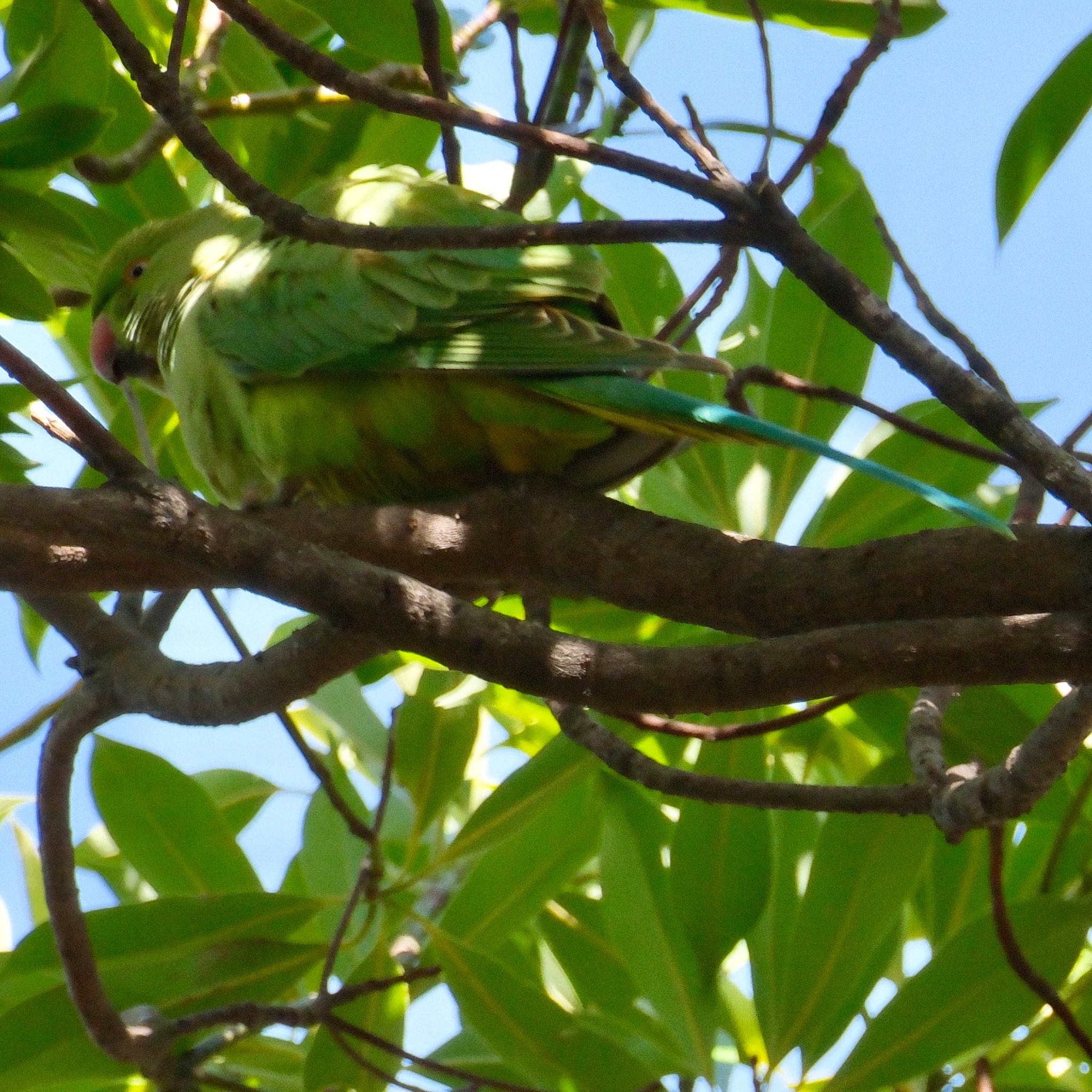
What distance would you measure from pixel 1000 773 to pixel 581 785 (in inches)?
32.0

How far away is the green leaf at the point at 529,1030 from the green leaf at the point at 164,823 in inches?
15.0

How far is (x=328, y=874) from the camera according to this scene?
191cm

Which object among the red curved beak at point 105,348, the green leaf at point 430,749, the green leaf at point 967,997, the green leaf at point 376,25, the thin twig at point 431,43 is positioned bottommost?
the green leaf at point 967,997

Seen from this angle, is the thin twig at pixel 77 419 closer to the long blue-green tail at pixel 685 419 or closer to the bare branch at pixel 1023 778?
the long blue-green tail at pixel 685 419

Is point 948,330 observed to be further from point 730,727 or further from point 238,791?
point 238,791

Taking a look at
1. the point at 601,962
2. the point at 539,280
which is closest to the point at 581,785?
the point at 601,962

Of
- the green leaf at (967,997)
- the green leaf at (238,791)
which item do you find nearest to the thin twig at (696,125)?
the green leaf at (967,997)

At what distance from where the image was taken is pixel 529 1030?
4.95 feet

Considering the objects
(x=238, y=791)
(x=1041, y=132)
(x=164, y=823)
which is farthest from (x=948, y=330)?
(x=238, y=791)

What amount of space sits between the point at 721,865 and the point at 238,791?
99cm

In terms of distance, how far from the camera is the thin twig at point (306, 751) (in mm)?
1548

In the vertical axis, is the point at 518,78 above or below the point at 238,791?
above

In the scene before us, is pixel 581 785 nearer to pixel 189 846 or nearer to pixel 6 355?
pixel 189 846

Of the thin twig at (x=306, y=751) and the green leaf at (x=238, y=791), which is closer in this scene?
the thin twig at (x=306, y=751)
